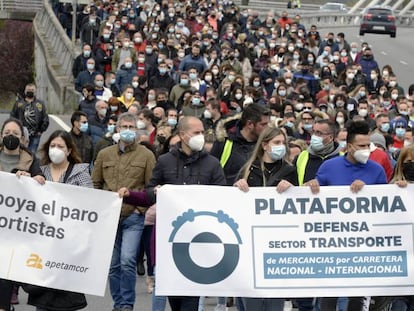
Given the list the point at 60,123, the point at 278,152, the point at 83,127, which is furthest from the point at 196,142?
the point at 60,123

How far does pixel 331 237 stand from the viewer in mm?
10141

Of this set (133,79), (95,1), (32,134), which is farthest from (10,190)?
(95,1)

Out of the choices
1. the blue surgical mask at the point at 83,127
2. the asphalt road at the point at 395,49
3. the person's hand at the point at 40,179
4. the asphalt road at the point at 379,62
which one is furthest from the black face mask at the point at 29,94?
the asphalt road at the point at 395,49

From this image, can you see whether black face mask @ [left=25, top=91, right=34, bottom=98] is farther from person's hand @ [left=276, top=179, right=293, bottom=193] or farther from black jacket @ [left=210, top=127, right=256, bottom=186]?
person's hand @ [left=276, top=179, right=293, bottom=193]

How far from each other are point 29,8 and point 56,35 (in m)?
20.2

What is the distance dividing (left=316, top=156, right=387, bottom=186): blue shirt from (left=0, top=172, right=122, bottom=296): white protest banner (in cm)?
168

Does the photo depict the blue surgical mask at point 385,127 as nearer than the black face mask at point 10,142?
No

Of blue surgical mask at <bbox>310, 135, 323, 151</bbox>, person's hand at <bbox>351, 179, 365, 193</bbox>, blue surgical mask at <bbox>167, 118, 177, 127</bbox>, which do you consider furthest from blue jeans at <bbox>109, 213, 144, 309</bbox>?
blue surgical mask at <bbox>167, 118, 177, 127</bbox>

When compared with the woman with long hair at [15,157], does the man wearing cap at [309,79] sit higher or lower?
lower

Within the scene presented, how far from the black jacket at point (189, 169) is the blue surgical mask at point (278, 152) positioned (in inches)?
19.9

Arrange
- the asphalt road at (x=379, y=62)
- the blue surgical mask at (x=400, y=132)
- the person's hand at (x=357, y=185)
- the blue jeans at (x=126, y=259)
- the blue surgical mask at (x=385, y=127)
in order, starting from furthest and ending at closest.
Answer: the blue surgical mask at (x=385, y=127)
the blue surgical mask at (x=400, y=132)
the asphalt road at (x=379, y=62)
the blue jeans at (x=126, y=259)
the person's hand at (x=357, y=185)

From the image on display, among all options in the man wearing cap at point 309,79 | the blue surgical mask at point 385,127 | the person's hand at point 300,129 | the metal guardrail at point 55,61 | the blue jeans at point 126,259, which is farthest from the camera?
the metal guardrail at point 55,61

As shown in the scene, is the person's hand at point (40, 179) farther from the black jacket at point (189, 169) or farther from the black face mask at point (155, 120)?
the black face mask at point (155, 120)

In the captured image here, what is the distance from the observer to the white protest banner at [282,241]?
1002 cm
